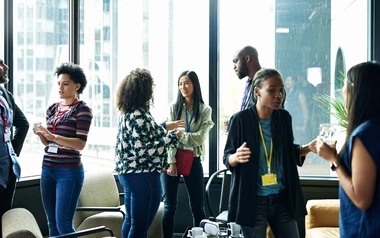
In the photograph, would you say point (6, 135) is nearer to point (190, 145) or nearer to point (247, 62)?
point (190, 145)

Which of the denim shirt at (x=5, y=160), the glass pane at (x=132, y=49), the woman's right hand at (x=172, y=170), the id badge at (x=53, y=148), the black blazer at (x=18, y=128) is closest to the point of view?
the denim shirt at (x=5, y=160)

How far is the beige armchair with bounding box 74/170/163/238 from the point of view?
3777mm

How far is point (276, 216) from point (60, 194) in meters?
1.60

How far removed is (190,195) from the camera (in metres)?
4.13

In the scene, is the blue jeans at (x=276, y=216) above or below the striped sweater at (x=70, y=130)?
below

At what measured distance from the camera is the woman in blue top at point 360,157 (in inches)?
68.2

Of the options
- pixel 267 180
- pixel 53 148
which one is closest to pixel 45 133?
pixel 53 148

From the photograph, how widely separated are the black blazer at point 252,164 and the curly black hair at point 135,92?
83cm

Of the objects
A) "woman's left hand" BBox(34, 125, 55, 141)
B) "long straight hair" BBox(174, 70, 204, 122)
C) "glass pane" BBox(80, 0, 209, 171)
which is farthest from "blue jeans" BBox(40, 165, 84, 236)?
"glass pane" BBox(80, 0, 209, 171)

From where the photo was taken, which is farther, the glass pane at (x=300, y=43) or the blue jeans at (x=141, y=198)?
the glass pane at (x=300, y=43)

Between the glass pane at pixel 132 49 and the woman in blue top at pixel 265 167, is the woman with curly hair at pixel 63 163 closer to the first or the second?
the woman in blue top at pixel 265 167

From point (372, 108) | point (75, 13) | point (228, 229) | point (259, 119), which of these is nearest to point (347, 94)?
point (372, 108)

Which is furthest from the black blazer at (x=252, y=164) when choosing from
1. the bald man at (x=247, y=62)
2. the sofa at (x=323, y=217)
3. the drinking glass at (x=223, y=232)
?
the sofa at (x=323, y=217)

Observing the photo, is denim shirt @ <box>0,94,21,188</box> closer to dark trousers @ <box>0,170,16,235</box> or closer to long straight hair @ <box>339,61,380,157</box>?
dark trousers @ <box>0,170,16,235</box>
